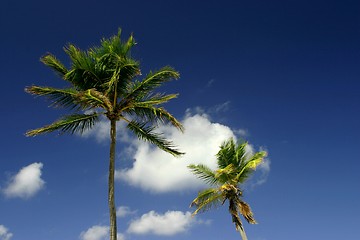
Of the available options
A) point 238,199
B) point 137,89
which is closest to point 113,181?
point 137,89

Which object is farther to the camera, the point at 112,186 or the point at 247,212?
the point at 247,212

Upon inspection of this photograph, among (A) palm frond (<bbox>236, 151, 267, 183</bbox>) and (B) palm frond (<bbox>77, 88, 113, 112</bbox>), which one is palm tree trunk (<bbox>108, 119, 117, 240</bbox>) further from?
(A) palm frond (<bbox>236, 151, 267, 183</bbox>)

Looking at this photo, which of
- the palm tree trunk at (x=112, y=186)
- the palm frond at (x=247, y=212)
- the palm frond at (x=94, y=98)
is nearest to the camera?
the palm tree trunk at (x=112, y=186)

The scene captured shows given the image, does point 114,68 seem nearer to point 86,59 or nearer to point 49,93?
point 86,59

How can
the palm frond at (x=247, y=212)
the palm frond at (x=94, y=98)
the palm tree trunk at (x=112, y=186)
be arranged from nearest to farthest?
the palm tree trunk at (x=112, y=186) < the palm frond at (x=94, y=98) < the palm frond at (x=247, y=212)

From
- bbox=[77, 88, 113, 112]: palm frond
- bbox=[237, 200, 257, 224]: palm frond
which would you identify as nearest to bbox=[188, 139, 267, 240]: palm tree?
bbox=[237, 200, 257, 224]: palm frond

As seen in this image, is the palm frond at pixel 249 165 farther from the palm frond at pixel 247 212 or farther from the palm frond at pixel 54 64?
the palm frond at pixel 54 64

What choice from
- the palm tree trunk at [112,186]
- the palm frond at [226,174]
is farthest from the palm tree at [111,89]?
the palm frond at [226,174]

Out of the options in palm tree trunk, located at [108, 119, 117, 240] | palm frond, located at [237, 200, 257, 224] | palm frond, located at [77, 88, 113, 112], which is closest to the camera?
palm tree trunk, located at [108, 119, 117, 240]

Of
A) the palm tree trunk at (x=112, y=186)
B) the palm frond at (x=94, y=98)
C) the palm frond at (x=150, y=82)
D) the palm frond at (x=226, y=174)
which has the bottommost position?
the palm tree trunk at (x=112, y=186)

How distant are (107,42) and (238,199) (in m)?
16.0

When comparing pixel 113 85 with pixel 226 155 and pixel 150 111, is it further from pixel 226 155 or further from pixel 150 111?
pixel 226 155

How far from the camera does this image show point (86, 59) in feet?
68.0

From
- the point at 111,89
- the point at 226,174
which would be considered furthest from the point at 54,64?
the point at 226,174
